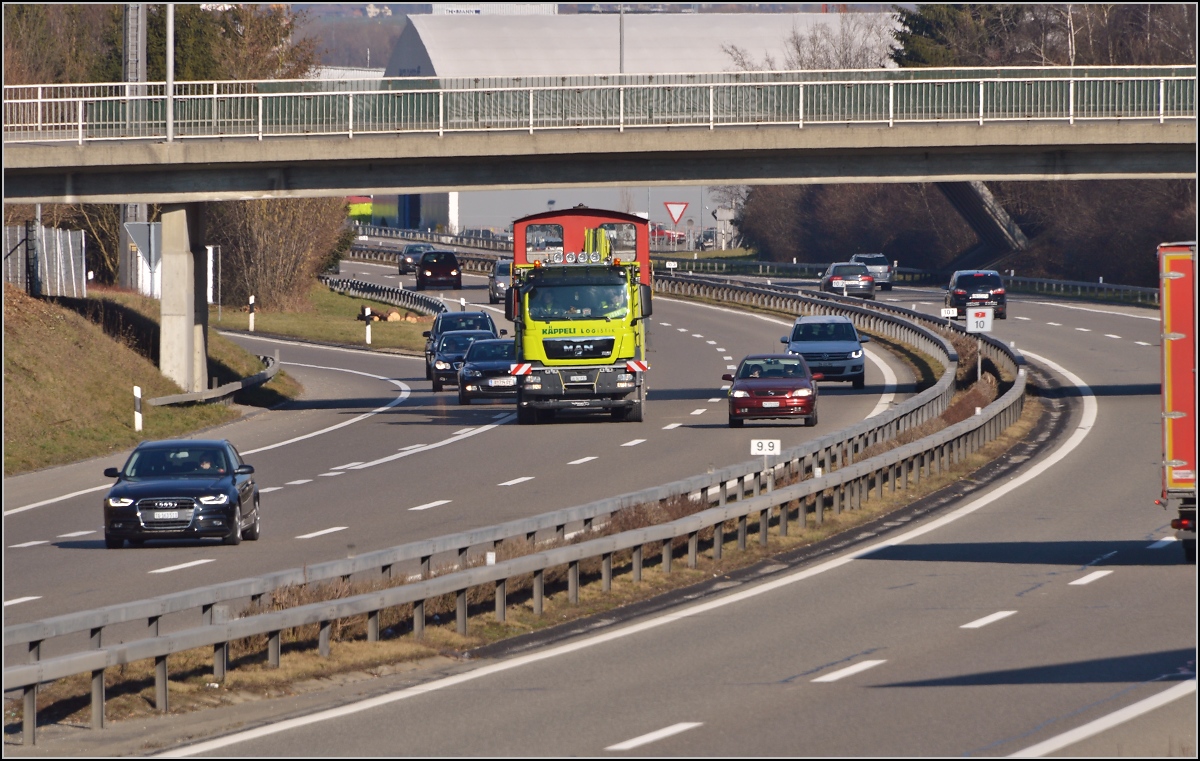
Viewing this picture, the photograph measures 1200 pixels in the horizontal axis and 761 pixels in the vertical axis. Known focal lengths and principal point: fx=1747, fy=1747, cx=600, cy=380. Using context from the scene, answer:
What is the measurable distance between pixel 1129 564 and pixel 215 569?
32.1 ft

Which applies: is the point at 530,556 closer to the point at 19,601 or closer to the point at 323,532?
the point at 19,601

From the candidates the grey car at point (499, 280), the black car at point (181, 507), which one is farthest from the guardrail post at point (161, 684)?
the grey car at point (499, 280)

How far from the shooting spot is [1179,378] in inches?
649

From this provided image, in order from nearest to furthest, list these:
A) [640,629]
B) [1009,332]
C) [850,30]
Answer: [640,629] < [1009,332] < [850,30]

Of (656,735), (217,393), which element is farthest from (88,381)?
(656,735)

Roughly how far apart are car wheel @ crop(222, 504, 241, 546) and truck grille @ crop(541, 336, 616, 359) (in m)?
14.3

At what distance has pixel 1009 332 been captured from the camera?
60562mm

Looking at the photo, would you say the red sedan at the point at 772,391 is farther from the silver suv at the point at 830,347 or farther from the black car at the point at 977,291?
the black car at the point at 977,291

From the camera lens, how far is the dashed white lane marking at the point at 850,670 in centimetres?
1284

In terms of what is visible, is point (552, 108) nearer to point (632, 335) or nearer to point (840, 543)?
point (632, 335)

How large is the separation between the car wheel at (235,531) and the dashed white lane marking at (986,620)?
31.6ft

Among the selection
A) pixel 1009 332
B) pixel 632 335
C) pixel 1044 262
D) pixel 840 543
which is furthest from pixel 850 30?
pixel 840 543

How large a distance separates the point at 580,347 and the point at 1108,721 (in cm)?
2426

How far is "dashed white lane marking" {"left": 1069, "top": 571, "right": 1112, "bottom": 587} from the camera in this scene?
56.3 ft
